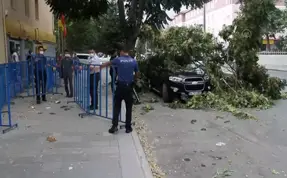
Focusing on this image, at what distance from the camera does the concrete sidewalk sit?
4918 millimetres

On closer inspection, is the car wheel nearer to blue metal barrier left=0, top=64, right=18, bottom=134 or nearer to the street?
the street

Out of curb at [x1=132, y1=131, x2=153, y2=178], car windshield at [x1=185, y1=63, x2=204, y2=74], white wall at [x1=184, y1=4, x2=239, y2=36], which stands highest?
white wall at [x1=184, y1=4, x2=239, y2=36]

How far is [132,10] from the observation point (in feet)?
51.0

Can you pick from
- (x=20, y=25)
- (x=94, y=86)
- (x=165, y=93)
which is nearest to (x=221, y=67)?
(x=165, y=93)

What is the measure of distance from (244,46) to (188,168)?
766cm

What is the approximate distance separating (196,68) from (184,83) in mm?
1550

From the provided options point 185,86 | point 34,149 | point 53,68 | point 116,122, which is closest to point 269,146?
point 116,122

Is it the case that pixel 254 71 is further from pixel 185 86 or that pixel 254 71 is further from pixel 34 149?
pixel 34 149

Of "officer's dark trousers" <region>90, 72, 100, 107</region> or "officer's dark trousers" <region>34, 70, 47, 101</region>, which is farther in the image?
"officer's dark trousers" <region>34, 70, 47, 101</region>

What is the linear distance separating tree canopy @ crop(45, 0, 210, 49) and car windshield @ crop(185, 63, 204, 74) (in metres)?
2.90

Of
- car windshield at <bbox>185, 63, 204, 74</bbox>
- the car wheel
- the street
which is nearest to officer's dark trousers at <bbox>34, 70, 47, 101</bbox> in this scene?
the street

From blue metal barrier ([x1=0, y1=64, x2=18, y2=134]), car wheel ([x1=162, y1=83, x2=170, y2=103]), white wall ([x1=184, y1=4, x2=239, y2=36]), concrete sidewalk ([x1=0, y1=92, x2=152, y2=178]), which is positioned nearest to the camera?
concrete sidewalk ([x1=0, y1=92, x2=152, y2=178])

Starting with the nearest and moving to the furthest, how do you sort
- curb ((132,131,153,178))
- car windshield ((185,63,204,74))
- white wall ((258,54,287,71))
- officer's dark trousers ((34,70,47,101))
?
curb ((132,131,153,178)) → officer's dark trousers ((34,70,47,101)) → car windshield ((185,63,204,74)) → white wall ((258,54,287,71))

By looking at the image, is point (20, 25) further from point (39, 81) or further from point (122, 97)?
point (122, 97)
